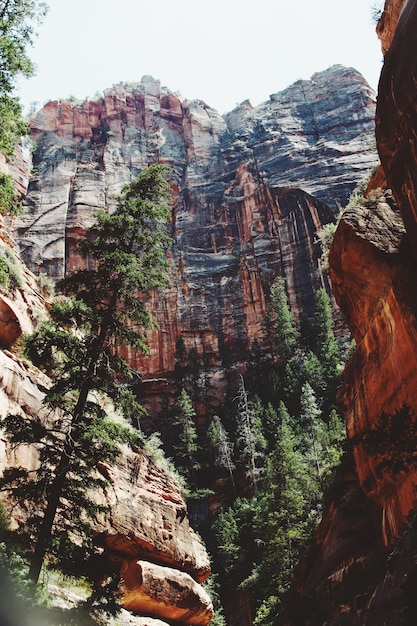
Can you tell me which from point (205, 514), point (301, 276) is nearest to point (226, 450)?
point (205, 514)

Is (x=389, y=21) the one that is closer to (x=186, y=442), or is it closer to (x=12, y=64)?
(x=12, y=64)

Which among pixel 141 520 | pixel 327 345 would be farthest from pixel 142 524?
pixel 327 345

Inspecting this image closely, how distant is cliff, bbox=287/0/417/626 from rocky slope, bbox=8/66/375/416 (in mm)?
39384

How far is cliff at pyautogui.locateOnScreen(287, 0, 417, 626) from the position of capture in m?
11.7

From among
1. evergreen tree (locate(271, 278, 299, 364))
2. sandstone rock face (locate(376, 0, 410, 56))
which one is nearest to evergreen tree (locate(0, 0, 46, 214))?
sandstone rock face (locate(376, 0, 410, 56))

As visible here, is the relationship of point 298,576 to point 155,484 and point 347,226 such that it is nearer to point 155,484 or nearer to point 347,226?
point 155,484

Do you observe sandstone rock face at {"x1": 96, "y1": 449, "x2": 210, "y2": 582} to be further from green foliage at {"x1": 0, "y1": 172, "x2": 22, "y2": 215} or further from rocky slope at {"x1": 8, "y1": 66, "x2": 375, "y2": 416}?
rocky slope at {"x1": 8, "y1": 66, "x2": 375, "y2": 416}

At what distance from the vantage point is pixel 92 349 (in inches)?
552

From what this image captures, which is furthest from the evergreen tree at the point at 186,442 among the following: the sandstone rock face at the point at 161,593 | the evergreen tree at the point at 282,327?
the sandstone rock face at the point at 161,593

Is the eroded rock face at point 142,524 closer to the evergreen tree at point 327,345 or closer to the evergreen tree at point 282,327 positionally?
the evergreen tree at point 327,345

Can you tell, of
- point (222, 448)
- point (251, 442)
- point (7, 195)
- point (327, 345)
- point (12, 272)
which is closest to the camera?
point (7, 195)

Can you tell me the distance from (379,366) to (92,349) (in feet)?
24.3

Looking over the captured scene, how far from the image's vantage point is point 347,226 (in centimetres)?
1582

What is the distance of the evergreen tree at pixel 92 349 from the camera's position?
11836 millimetres
